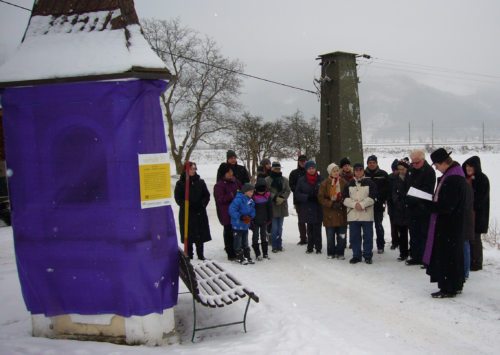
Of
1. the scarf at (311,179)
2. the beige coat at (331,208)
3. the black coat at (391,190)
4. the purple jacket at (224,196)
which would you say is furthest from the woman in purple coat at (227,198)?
the black coat at (391,190)

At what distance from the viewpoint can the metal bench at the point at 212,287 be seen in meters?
4.75

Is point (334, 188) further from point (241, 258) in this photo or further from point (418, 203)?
point (241, 258)

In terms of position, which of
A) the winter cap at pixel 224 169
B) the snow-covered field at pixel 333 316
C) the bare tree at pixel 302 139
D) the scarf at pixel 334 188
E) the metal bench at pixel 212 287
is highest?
the bare tree at pixel 302 139

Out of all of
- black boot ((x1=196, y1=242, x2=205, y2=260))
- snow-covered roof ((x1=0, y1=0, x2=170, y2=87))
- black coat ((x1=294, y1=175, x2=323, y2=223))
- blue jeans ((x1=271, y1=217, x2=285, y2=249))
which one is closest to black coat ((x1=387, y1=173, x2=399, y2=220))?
black coat ((x1=294, y1=175, x2=323, y2=223))

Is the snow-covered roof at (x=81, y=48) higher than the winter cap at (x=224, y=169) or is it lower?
higher

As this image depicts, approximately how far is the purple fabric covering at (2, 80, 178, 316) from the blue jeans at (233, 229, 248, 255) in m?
3.52

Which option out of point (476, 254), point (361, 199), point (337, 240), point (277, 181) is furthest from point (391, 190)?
point (277, 181)

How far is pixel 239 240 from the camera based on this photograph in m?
8.36

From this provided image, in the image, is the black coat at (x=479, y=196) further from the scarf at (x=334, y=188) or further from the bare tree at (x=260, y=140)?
the bare tree at (x=260, y=140)

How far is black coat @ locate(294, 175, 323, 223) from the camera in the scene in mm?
9039

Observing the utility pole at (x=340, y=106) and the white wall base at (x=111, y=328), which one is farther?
the utility pole at (x=340, y=106)

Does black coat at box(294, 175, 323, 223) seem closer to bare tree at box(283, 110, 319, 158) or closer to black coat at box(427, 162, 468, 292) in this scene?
black coat at box(427, 162, 468, 292)

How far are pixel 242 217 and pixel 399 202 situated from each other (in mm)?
2793

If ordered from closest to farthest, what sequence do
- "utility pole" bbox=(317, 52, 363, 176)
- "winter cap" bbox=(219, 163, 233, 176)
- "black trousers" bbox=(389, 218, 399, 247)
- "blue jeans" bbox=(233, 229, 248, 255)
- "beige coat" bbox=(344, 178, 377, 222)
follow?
"beige coat" bbox=(344, 178, 377, 222)
"blue jeans" bbox=(233, 229, 248, 255)
"winter cap" bbox=(219, 163, 233, 176)
"black trousers" bbox=(389, 218, 399, 247)
"utility pole" bbox=(317, 52, 363, 176)
